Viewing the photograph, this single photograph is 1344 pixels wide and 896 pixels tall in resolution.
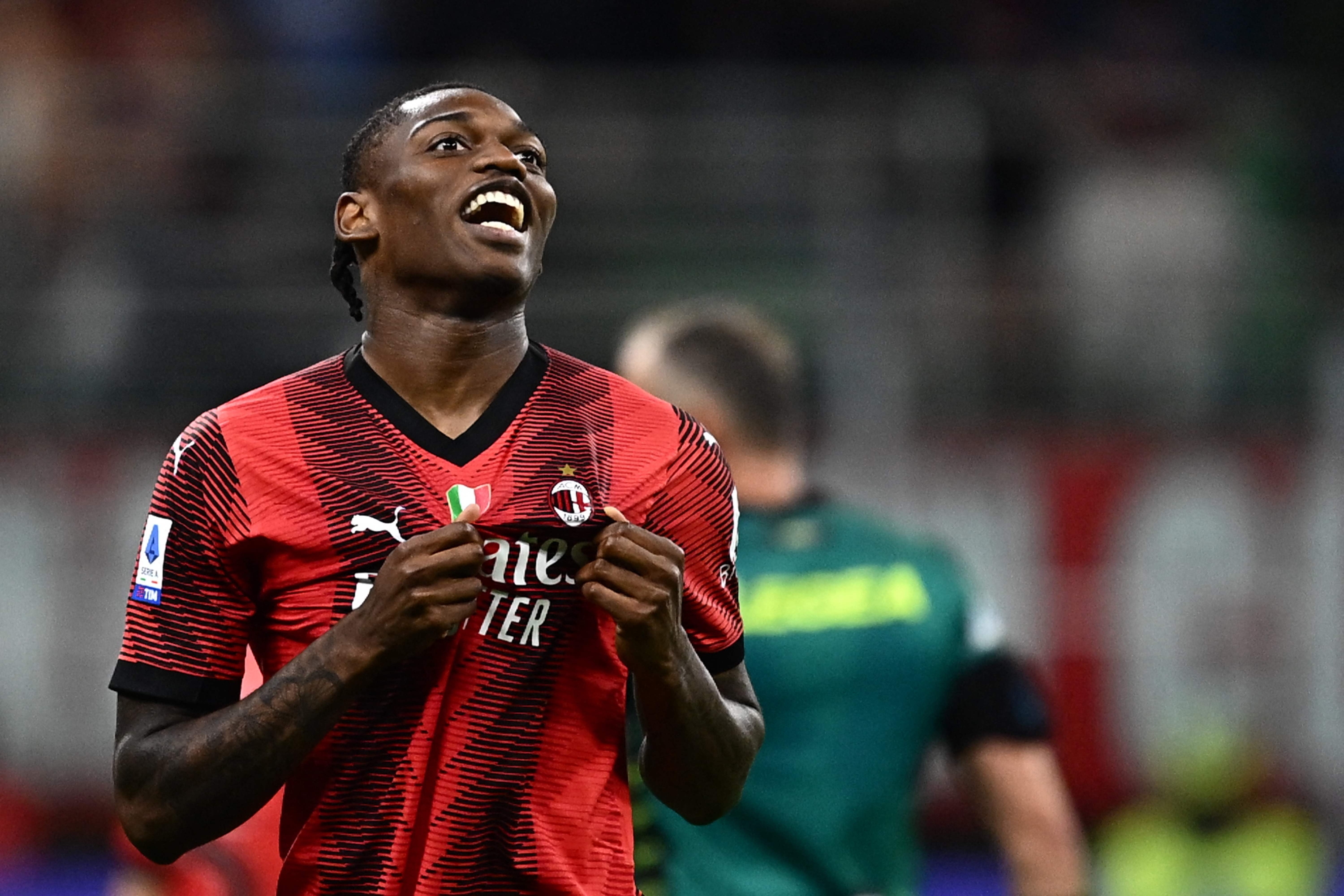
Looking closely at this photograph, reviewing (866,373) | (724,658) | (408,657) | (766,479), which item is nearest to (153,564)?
(408,657)

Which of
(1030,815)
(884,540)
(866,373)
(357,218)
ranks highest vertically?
(357,218)

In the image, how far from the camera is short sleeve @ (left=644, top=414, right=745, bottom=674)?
2.52 metres

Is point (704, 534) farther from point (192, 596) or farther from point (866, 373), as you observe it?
point (866, 373)

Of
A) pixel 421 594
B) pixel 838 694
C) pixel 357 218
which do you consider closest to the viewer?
pixel 421 594

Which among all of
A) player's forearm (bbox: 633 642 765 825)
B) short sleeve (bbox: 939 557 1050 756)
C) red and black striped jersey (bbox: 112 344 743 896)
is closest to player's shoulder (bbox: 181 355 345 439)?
red and black striped jersey (bbox: 112 344 743 896)

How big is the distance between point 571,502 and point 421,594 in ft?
0.85

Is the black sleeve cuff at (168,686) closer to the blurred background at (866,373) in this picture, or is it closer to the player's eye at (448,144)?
the player's eye at (448,144)

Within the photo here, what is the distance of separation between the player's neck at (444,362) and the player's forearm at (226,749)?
0.37 meters

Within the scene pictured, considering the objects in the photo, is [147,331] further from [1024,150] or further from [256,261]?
[1024,150]

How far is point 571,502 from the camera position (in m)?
2.35

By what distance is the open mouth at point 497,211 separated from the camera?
A: 95.9 inches

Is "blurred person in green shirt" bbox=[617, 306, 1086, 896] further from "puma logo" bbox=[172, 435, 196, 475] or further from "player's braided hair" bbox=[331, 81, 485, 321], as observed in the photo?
A: "puma logo" bbox=[172, 435, 196, 475]

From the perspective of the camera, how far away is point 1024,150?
32.8ft

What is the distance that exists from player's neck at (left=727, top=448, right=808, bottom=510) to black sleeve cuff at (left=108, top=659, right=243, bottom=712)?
1.84 meters
